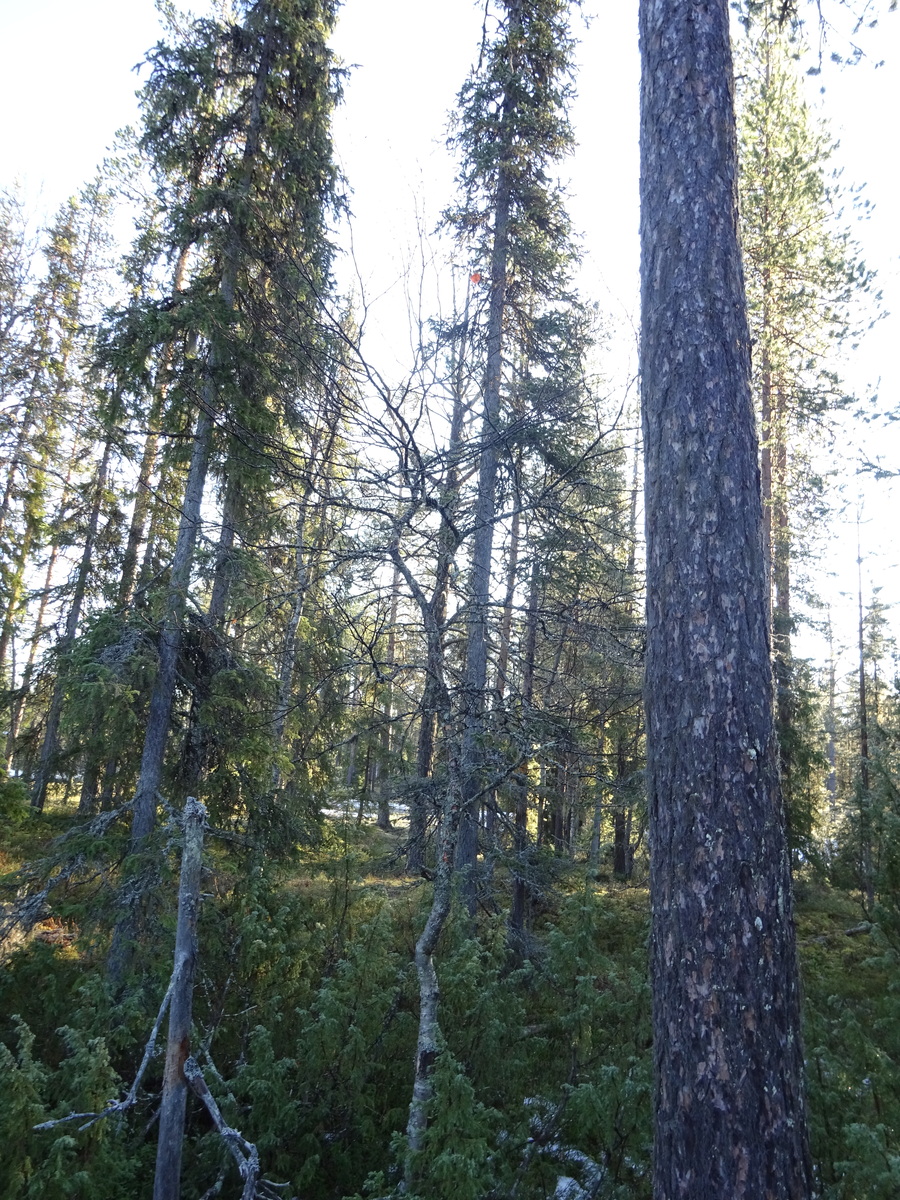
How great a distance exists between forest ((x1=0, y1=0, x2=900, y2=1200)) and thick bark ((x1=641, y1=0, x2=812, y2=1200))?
3 cm

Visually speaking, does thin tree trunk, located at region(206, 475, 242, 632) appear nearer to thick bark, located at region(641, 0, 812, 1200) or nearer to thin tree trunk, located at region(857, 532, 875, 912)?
thick bark, located at region(641, 0, 812, 1200)

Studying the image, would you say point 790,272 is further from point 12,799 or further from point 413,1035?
point 12,799

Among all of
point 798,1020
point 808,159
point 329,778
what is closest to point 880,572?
point 808,159

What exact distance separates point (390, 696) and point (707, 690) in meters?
5.03

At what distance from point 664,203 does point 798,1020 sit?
341 cm

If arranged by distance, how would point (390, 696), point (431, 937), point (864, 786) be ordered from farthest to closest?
1. point (390, 696)
2. point (864, 786)
3. point (431, 937)

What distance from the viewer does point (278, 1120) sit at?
4.02 m

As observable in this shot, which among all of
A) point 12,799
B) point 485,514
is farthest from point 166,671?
point 485,514

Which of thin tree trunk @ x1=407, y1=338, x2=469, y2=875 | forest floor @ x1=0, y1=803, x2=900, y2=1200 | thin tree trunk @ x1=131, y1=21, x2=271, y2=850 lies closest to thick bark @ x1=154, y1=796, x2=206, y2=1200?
forest floor @ x1=0, y1=803, x2=900, y2=1200

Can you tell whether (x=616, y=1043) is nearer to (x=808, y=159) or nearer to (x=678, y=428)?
(x=678, y=428)

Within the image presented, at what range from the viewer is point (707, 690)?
253cm

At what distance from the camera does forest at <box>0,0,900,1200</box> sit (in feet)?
10.3

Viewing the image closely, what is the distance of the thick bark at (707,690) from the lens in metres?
2.20

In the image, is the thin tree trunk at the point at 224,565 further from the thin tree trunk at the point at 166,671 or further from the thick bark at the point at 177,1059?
the thick bark at the point at 177,1059
